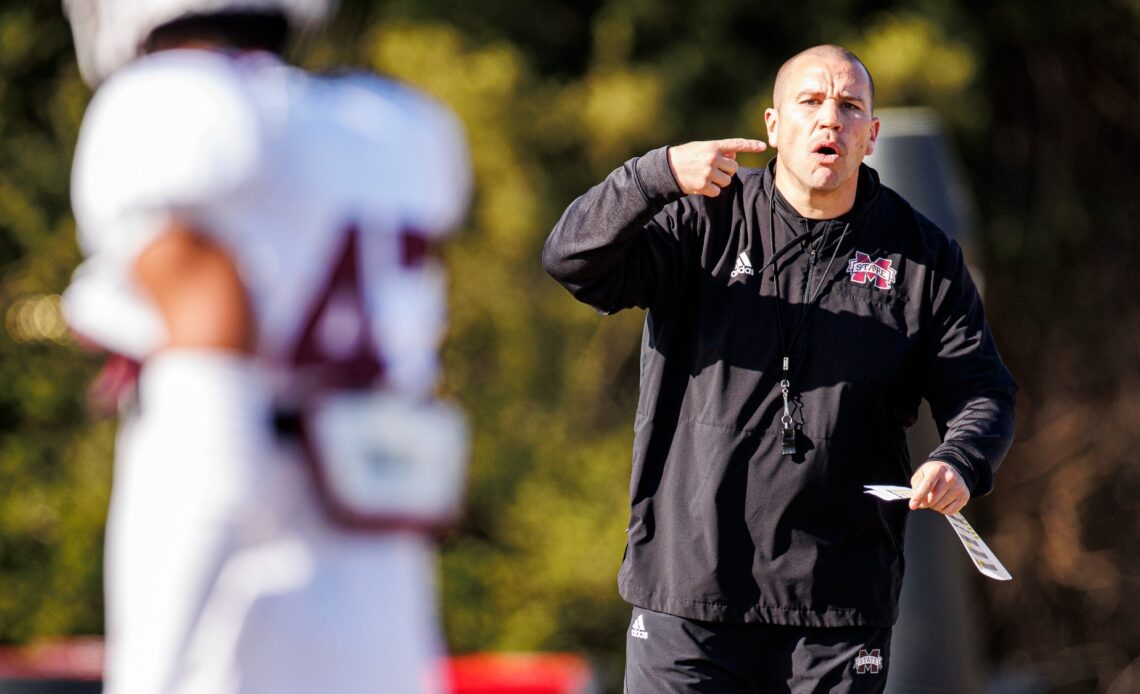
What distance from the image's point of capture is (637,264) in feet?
11.6

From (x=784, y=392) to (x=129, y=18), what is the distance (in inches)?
66.0

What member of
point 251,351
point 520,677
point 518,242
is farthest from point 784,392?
point 518,242

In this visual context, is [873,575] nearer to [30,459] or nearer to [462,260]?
[462,260]

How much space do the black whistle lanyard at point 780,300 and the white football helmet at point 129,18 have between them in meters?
1.40

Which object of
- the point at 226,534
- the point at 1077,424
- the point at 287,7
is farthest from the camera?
the point at 1077,424

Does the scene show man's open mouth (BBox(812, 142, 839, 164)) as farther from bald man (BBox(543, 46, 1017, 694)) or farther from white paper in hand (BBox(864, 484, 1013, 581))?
white paper in hand (BBox(864, 484, 1013, 581))

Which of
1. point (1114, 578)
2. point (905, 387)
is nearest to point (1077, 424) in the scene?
point (1114, 578)

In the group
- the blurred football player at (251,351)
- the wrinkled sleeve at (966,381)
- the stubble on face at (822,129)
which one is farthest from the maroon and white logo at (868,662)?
the blurred football player at (251,351)

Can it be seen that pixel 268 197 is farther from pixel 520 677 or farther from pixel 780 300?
pixel 520 677

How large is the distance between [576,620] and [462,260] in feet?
6.43

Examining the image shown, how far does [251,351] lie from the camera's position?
7.35 ft

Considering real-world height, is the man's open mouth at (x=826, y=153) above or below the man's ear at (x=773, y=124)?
below

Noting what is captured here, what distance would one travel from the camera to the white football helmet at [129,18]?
2342 millimetres

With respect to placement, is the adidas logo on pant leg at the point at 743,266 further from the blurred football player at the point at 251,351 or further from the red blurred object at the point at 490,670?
the red blurred object at the point at 490,670
